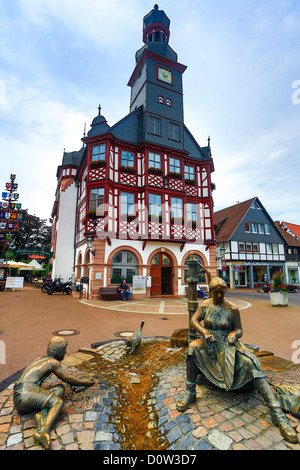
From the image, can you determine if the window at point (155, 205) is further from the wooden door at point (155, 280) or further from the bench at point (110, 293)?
the bench at point (110, 293)

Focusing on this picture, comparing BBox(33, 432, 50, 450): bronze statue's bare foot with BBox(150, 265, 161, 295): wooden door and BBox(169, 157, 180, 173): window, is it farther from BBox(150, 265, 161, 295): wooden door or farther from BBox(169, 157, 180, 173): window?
BBox(169, 157, 180, 173): window

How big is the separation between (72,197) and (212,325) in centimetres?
2337

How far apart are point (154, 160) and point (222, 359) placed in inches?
673

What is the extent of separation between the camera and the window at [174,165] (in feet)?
61.8

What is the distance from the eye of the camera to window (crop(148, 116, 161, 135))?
18.6 m

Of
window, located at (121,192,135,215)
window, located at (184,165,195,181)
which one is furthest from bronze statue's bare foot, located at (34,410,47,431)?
window, located at (184,165,195,181)

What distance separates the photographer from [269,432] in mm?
2186

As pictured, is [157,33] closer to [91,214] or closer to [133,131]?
[133,131]

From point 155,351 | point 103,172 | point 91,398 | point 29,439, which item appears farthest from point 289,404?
point 103,172

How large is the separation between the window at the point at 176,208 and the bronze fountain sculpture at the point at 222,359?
15.3m

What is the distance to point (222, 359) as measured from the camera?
2.64 metres

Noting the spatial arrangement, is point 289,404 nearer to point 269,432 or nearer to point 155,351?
point 269,432

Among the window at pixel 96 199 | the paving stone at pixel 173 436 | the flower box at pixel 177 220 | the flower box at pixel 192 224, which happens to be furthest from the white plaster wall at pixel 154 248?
the paving stone at pixel 173 436

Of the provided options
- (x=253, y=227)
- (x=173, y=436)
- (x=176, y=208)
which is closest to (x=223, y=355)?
(x=173, y=436)
